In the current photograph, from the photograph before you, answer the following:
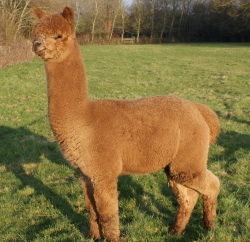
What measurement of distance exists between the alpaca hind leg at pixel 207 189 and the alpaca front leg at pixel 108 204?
97 centimetres

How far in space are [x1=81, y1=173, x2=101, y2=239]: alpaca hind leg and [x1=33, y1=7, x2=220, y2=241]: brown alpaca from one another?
14 mm

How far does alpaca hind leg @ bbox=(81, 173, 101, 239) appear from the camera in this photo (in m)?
3.92

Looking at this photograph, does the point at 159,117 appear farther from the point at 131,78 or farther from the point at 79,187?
the point at 131,78

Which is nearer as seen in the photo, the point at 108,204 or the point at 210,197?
the point at 108,204

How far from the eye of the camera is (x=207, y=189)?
393 cm

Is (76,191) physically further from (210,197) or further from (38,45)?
(38,45)

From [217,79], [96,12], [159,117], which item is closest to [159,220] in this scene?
[159,117]

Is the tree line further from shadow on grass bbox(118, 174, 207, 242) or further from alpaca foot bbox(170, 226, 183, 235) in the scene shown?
alpaca foot bbox(170, 226, 183, 235)

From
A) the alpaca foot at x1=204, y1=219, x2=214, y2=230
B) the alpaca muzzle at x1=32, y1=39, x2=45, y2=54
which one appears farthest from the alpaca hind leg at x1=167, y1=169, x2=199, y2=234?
the alpaca muzzle at x1=32, y1=39, x2=45, y2=54

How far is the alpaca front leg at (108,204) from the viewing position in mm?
3471

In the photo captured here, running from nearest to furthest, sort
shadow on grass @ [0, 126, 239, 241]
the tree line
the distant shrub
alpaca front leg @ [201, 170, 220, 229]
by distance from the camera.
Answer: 1. alpaca front leg @ [201, 170, 220, 229]
2. shadow on grass @ [0, 126, 239, 241]
3. the distant shrub
4. the tree line

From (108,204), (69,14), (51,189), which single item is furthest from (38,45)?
(51,189)

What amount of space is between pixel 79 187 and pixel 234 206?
8.66ft

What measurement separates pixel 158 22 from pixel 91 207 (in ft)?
223
